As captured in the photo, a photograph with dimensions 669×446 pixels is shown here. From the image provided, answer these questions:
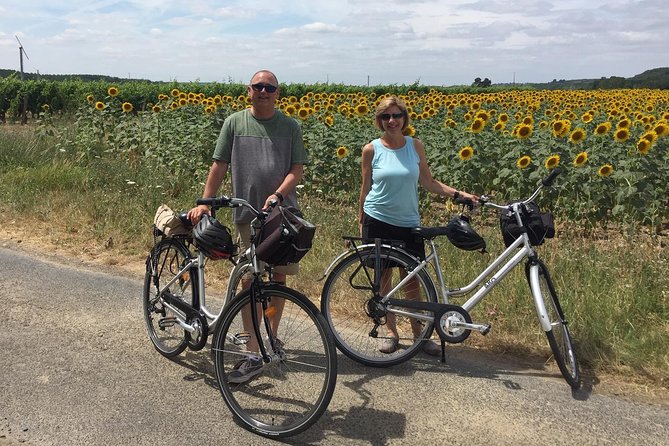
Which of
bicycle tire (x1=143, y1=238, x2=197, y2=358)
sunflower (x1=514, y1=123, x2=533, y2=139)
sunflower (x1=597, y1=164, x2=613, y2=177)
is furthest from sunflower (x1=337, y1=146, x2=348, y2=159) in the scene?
bicycle tire (x1=143, y1=238, x2=197, y2=358)

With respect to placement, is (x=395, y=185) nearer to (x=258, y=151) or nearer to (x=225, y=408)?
(x=258, y=151)

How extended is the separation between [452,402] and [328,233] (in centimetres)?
335

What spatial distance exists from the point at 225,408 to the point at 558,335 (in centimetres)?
220

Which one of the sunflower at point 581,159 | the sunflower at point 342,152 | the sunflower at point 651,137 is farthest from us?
the sunflower at point 342,152

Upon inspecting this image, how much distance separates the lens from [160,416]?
3.54 meters

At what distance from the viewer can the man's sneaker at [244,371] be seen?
12.1 ft

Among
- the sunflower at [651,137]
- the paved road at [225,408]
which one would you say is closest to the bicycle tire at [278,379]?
the paved road at [225,408]

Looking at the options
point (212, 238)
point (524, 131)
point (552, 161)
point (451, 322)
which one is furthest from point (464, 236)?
point (524, 131)

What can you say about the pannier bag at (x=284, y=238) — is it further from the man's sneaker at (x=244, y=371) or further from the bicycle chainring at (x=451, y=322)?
the bicycle chainring at (x=451, y=322)

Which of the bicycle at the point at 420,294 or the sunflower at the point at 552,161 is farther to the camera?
the sunflower at the point at 552,161

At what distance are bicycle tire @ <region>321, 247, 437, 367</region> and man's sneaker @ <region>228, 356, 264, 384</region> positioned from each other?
85 cm

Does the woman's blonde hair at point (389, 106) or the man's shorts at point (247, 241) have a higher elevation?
the woman's blonde hair at point (389, 106)

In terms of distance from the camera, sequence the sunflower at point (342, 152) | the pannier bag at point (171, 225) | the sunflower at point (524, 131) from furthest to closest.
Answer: the sunflower at point (342, 152) < the sunflower at point (524, 131) < the pannier bag at point (171, 225)

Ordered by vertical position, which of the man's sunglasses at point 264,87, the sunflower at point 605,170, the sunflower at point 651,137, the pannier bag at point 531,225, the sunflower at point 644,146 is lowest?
the pannier bag at point 531,225
